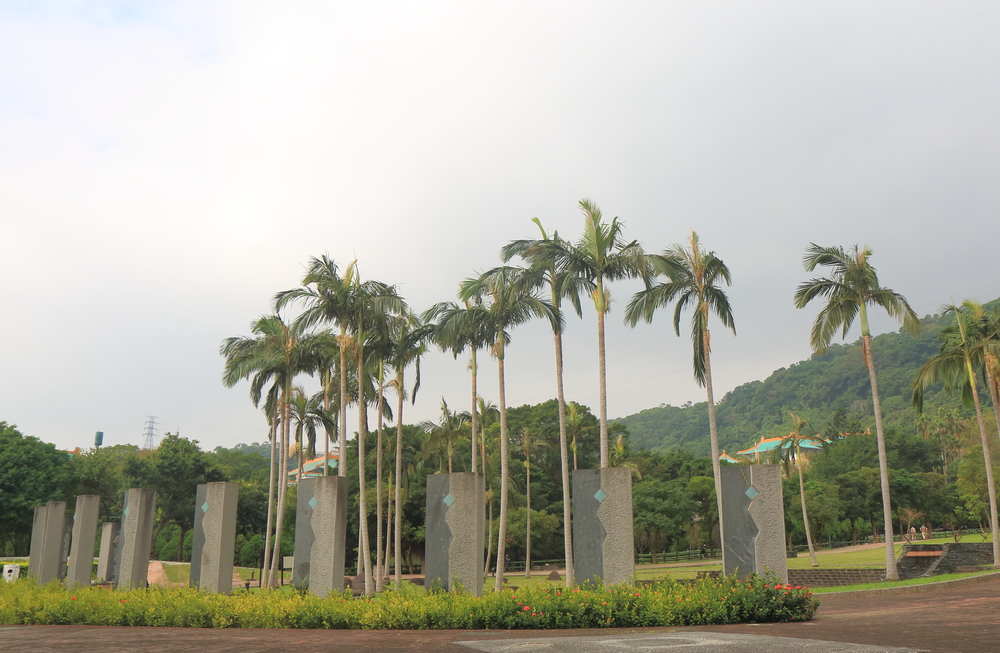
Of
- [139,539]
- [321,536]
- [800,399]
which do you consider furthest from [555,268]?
[800,399]

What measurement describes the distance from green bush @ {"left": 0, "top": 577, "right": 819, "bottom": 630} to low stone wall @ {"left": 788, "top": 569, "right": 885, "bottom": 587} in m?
18.8

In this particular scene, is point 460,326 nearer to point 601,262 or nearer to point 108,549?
point 601,262

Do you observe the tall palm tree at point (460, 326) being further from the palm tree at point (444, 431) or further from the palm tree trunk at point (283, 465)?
the palm tree at point (444, 431)

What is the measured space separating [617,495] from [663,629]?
130 inches

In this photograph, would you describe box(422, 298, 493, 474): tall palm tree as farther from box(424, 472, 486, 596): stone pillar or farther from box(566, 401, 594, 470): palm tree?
box(566, 401, 594, 470): palm tree

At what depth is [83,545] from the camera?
20.1 m

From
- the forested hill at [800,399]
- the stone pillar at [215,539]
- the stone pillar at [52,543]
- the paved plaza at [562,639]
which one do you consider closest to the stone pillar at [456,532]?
the paved plaza at [562,639]

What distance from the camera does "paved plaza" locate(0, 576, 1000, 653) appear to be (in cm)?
706

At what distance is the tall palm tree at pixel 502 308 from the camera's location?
72.3 ft

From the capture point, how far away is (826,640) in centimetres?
746

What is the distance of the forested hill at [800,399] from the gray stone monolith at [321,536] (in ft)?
347

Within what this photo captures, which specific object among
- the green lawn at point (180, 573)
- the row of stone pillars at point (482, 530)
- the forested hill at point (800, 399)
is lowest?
the green lawn at point (180, 573)

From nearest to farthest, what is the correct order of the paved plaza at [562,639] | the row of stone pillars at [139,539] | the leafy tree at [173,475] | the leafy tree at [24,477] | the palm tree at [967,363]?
1. the paved plaza at [562,639]
2. the row of stone pillars at [139,539]
3. the palm tree at [967,363]
4. the leafy tree at [24,477]
5. the leafy tree at [173,475]

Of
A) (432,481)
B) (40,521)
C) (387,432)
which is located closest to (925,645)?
(432,481)
